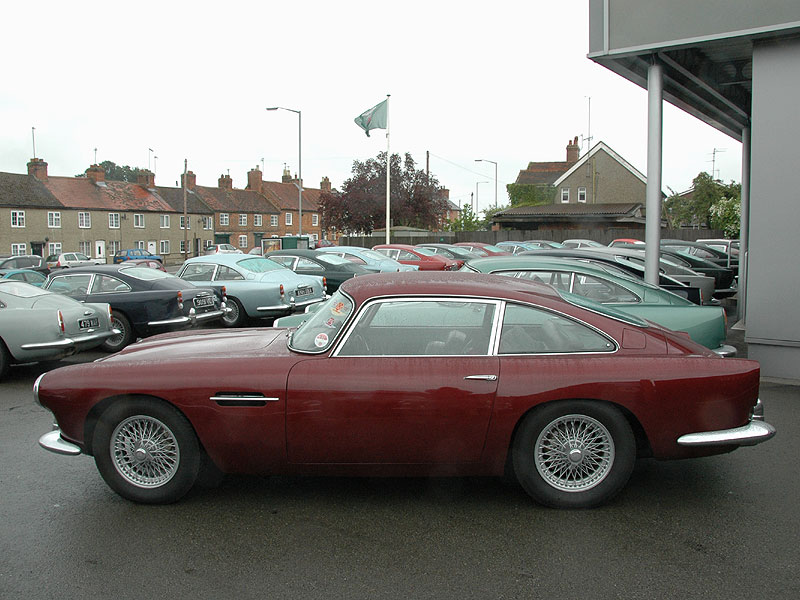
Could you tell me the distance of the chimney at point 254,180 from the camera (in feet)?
272

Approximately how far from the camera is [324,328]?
4.50m

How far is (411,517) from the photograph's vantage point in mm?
4230

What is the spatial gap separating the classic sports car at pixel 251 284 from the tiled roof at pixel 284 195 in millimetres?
68614

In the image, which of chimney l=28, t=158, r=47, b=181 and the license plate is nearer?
the license plate

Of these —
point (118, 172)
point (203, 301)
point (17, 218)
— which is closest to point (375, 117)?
point (203, 301)

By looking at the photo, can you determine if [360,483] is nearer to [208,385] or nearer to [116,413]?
[208,385]

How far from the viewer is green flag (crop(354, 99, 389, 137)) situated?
28.2m

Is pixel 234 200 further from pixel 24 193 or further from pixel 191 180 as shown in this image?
pixel 24 193

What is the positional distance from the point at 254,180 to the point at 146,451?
81963mm

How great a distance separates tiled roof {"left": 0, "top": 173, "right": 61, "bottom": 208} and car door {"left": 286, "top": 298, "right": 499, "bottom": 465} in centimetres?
6070

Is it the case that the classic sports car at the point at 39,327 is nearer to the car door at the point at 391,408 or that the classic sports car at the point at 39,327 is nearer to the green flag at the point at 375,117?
the car door at the point at 391,408

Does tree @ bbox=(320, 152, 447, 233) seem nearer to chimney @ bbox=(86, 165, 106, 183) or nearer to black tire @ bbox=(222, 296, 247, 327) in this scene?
chimney @ bbox=(86, 165, 106, 183)

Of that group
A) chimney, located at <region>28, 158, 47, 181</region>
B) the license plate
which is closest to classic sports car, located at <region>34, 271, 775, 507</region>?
the license plate

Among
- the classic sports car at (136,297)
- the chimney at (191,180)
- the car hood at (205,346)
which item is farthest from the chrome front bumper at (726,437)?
the chimney at (191,180)
